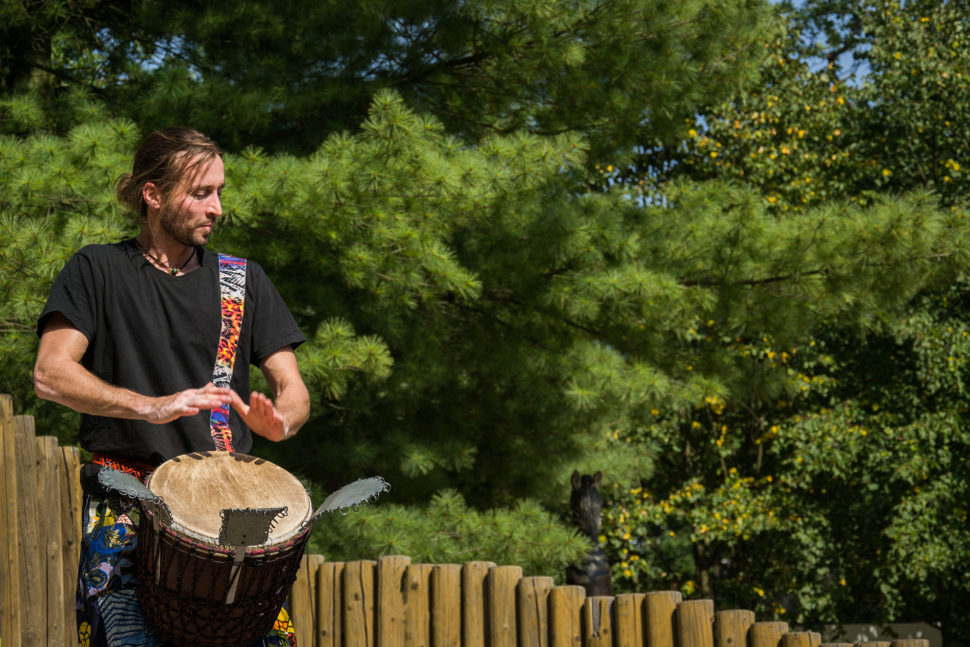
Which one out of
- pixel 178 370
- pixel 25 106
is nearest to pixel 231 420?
A: pixel 178 370

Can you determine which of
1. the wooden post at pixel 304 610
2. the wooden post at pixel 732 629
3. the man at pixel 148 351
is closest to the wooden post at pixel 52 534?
the wooden post at pixel 304 610

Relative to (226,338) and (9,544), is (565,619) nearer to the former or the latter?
(9,544)

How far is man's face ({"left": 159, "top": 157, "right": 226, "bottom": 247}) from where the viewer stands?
2385mm

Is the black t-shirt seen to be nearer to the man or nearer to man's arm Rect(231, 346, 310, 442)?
the man

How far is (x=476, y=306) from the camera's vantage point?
828 cm

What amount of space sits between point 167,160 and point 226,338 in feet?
1.39

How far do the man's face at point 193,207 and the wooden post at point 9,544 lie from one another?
2.58m

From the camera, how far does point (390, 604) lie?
192 inches

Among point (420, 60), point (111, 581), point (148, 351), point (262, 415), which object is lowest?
point (111, 581)

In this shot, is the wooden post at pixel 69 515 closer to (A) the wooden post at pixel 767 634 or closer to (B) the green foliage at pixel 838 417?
(A) the wooden post at pixel 767 634

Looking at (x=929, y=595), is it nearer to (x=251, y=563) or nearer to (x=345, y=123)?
(x=345, y=123)

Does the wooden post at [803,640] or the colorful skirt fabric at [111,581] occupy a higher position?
the colorful skirt fabric at [111,581]

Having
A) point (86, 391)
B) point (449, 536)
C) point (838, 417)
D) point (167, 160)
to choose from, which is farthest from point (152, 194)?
point (838, 417)

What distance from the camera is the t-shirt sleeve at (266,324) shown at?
100.0 inches
